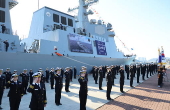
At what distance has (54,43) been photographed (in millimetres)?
12531

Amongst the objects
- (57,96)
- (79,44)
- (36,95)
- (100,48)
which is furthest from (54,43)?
(36,95)

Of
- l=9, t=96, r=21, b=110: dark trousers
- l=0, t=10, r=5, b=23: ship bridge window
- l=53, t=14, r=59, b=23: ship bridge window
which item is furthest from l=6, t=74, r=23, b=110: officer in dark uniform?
l=53, t=14, r=59, b=23: ship bridge window

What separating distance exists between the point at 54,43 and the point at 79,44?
10.9 feet

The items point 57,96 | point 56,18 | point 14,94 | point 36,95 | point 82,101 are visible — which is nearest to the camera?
point 36,95

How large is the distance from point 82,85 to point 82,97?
41 centimetres

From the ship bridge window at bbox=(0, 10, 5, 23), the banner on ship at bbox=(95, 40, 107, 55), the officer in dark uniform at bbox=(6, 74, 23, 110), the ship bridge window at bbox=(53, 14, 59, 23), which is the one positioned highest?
the ship bridge window at bbox=(53, 14, 59, 23)

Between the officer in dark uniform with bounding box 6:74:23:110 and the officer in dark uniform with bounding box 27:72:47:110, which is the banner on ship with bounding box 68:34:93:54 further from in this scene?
the officer in dark uniform with bounding box 27:72:47:110

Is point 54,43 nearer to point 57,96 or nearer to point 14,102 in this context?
point 57,96

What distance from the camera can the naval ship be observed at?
980 centimetres

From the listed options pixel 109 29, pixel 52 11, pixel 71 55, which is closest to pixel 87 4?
pixel 109 29

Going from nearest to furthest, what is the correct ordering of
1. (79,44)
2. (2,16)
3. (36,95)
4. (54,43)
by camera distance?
(36,95)
(2,16)
(54,43)
(79,44)

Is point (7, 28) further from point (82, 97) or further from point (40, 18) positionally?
point (82, 97)

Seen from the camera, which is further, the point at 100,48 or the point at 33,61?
the point at 100,48

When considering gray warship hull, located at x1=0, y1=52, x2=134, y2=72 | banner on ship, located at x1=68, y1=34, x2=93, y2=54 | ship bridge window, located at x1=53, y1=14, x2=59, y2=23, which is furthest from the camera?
ship bridge window, located at x1=53, y1=14, x2=59, y2=23
